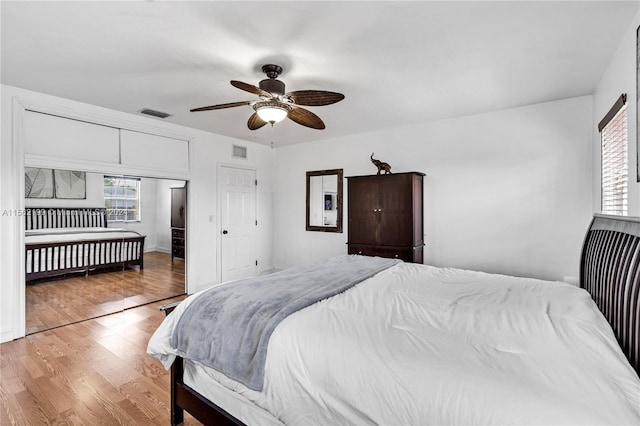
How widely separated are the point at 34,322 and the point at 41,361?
2.98 feet

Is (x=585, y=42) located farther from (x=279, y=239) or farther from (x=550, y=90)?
(x=279, y=239)

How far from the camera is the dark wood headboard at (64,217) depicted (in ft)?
10.8

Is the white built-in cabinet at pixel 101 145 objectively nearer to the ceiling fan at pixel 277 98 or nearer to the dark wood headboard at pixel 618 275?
the ceiling fan at pixel 277 98

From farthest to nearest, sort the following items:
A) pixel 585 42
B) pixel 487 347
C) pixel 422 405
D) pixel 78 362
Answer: pixel 78 362
pixel 585 42
pixel 487 347
pixel 422 405

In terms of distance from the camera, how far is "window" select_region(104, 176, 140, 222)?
3873mm

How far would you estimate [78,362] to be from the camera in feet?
8.50

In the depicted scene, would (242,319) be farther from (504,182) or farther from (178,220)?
(504,182)

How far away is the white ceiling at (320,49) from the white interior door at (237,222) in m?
1.85

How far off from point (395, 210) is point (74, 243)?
155 inches

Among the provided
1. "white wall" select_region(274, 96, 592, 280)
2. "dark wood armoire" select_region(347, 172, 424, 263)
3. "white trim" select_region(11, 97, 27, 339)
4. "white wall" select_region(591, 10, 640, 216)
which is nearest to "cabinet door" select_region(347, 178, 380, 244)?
"dark wood armoire" select_region(347, 172, 424, 263)

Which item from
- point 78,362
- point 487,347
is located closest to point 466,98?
point 487,347

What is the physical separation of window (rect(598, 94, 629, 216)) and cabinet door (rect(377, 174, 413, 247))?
184 cm

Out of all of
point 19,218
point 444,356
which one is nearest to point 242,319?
point 444,356

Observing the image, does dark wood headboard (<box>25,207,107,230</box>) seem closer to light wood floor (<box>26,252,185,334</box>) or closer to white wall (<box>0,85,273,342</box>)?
white wall (<box>0,85,273,342</box>)
